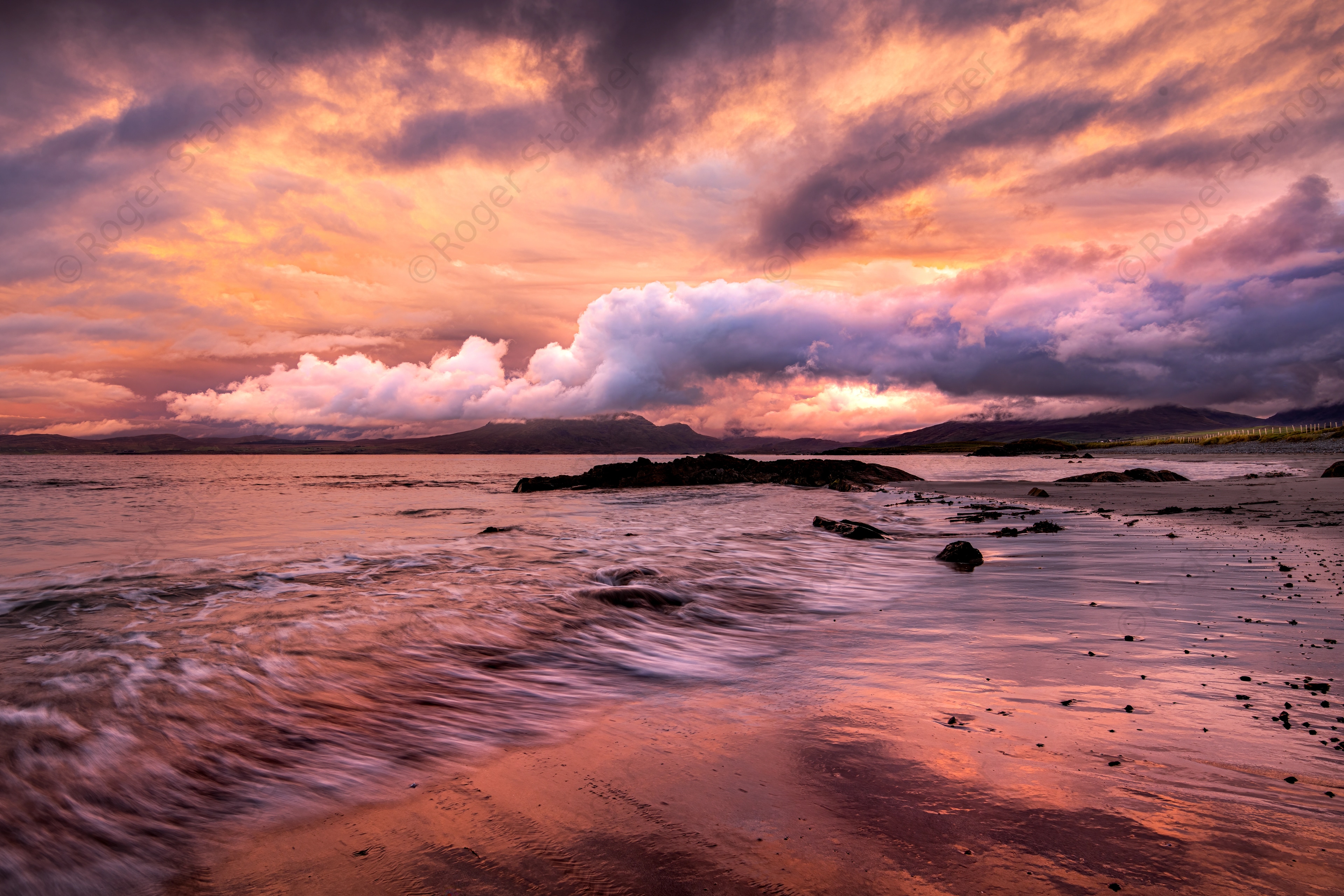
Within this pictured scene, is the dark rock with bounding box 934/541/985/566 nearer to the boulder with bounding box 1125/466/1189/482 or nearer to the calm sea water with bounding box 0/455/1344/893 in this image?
the calm sea water with bounding box 0/455/1344/893

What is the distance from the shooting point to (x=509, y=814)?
11.2ft

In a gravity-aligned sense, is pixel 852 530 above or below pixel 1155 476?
below

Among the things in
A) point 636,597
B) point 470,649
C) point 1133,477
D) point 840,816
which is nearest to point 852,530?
point 636,597

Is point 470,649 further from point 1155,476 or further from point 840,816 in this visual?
point 1155,476

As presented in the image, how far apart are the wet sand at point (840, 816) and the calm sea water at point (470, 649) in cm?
22

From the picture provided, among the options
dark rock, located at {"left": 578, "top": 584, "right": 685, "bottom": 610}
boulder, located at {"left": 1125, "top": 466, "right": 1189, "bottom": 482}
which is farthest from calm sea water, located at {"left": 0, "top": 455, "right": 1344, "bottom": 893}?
boulder, located at {"left": 1125, "top": 466, "right": 1189, "bottom": 482}

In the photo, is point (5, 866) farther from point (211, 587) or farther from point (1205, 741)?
point (211, 587)

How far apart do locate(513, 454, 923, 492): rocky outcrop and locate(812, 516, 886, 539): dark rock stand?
69.9 feet

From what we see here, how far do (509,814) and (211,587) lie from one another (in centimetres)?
989

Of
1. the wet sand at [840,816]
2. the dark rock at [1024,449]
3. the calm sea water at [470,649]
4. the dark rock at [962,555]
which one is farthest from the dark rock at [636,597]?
the dark rock at [1024,449]

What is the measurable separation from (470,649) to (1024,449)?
153949 millimetres

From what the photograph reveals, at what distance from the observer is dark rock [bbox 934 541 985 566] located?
39.3ft

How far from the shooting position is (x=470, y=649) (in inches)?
292

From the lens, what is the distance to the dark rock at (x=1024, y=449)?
4980 inches
